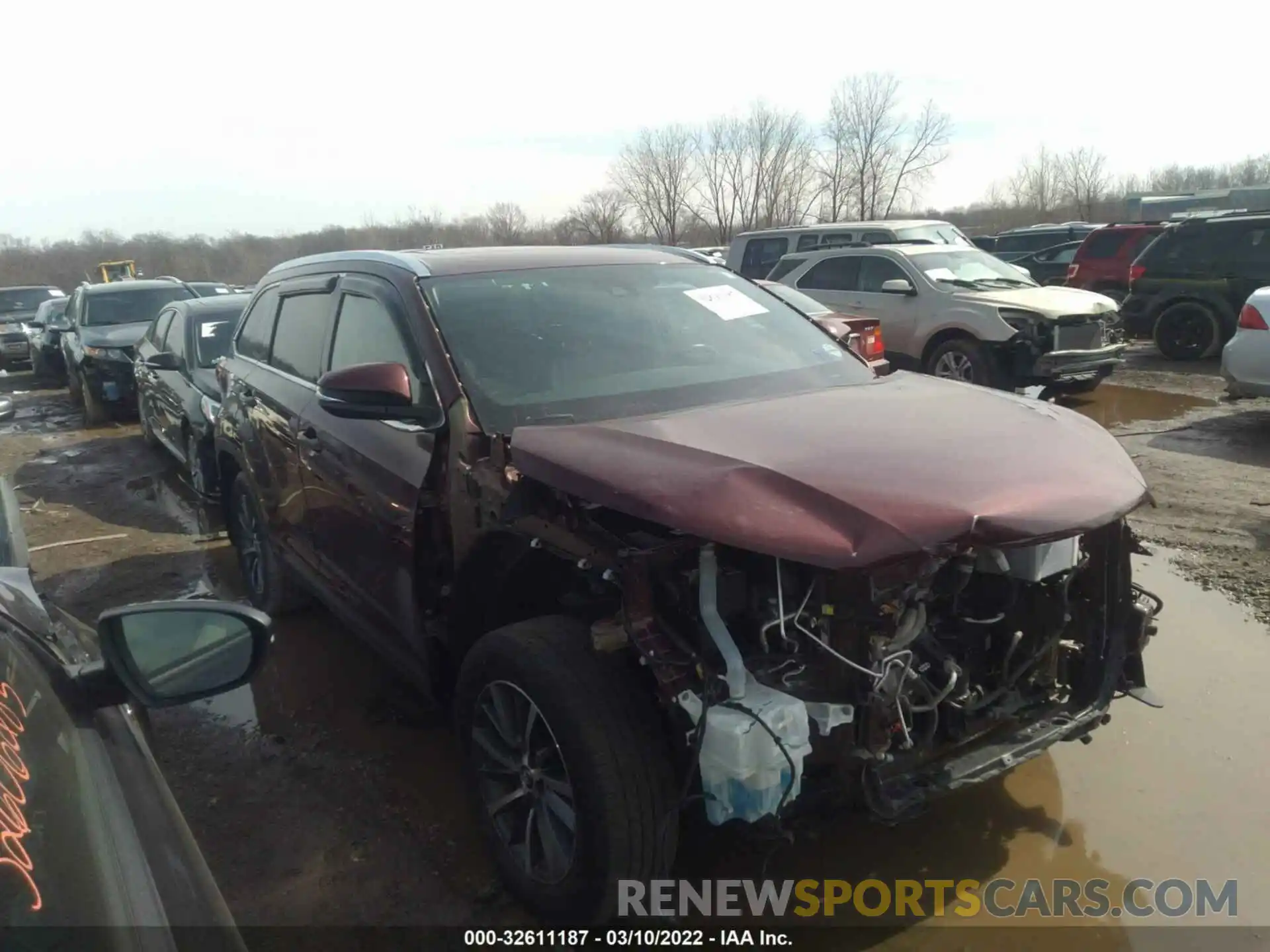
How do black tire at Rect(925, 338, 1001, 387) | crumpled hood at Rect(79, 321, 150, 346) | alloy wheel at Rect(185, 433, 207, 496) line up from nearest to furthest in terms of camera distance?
alloy wheel at Rect(185, 433, 207, 496) < black tire at Rect(925, 338, 1001, 387) < crumpled hood at Rect(79, 321, 150, 346)

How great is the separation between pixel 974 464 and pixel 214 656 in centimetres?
184

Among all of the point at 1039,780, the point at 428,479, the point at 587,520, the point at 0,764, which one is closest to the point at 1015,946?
the point at 1039,780

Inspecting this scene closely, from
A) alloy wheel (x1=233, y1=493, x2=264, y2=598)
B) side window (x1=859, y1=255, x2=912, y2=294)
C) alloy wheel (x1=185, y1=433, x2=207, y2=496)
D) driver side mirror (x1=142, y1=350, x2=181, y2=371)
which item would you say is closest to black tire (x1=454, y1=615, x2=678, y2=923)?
alloy wheel (x1=233, y1=493, x2=264, y2=598)

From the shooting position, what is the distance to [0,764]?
49.2 inches

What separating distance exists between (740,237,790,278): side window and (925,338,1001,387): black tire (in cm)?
477

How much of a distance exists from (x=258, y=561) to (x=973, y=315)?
7.42 meters

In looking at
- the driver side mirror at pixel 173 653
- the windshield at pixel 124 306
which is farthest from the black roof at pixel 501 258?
the windshield at pixel 124 306

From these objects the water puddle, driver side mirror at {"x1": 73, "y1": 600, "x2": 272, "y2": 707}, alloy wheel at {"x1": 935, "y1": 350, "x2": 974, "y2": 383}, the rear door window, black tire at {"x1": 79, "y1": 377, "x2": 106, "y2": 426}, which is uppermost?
→ the rear door window

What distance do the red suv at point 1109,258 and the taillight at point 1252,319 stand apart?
310 inches

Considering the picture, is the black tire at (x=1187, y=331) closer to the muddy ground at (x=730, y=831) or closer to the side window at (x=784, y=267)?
the side window at (x=784, y=267)

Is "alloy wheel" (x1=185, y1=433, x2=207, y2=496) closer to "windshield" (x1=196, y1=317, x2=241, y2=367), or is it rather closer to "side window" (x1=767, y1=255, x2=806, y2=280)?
"windshield" (x1=196, y1=317, x2=241, y2=367)

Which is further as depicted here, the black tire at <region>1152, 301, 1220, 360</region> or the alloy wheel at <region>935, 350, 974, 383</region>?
the black tire at <region>1152, 301, 1220, 360</region>

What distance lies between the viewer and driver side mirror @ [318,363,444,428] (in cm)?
300

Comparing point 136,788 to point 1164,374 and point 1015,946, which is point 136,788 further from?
point 1164,374
